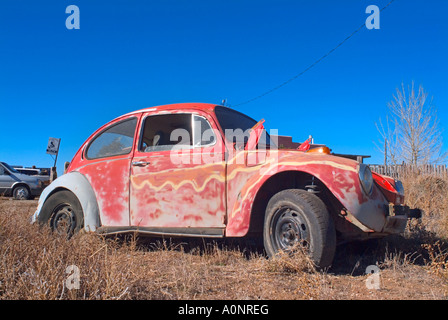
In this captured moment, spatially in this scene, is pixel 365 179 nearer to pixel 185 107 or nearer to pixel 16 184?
pixel 185 107

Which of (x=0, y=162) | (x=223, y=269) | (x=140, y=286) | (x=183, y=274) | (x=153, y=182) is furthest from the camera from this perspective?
(x=0, y=162)

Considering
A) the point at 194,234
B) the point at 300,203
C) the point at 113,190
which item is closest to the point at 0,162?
the point at 113,190

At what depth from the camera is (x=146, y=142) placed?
15.3ft

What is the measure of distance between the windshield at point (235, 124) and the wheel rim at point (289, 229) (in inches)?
43.7

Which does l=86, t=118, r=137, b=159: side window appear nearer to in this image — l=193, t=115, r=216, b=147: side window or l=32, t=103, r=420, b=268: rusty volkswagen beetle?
l=32, t=103, r=420, b=268: rusty volkswagen beetle

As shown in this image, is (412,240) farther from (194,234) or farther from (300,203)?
(194,234)

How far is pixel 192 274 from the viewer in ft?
9.85

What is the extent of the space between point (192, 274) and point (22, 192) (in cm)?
1647

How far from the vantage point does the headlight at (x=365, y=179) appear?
10.2 feet

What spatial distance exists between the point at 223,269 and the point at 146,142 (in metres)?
2.02

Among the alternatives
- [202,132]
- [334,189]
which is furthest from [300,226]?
[202,132]

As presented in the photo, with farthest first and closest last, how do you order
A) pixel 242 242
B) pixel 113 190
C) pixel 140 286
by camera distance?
pixel 242 242
pixel 113 190
pixel 140 286

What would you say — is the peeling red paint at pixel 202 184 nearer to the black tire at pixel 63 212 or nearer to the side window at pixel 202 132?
the side window at pixel 202 132

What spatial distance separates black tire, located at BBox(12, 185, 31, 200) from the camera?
1659cm
